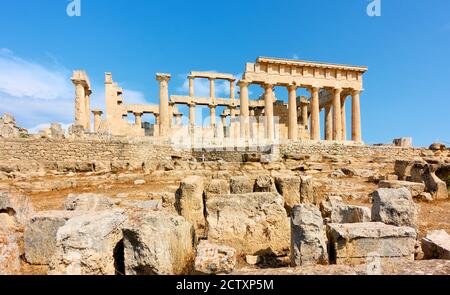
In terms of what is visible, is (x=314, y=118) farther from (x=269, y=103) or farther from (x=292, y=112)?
(x=269, y=103)

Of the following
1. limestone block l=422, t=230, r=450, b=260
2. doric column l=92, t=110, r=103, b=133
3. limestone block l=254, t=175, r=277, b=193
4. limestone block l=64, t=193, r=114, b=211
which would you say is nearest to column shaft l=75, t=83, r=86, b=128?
doric column l=92, t=110, r=103, b=133

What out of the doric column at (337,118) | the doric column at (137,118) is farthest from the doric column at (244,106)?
the doric column at (137,118)

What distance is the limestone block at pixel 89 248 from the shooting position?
272cm

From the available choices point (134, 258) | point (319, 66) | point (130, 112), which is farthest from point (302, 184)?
point (130, 112)

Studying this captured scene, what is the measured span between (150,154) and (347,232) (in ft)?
54.8

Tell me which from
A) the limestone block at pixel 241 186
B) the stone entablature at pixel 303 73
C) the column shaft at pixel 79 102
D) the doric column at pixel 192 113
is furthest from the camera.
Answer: the doric column at pixel 192 113

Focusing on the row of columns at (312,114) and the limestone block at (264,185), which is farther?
the row of columns at (312,114)

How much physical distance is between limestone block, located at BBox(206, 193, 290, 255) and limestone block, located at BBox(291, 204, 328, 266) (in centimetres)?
78

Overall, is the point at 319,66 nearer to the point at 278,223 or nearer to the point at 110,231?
the point at 278,223

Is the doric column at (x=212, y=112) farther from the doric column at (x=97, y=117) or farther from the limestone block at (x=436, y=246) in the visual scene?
the limestone block at (x=436, y=246)

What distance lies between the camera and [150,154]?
1834cm

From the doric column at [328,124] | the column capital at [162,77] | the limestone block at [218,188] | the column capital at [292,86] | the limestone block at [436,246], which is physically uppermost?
the column capital at [162,77]

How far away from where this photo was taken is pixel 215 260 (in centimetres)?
274

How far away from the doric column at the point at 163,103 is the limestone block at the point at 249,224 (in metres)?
21.5
